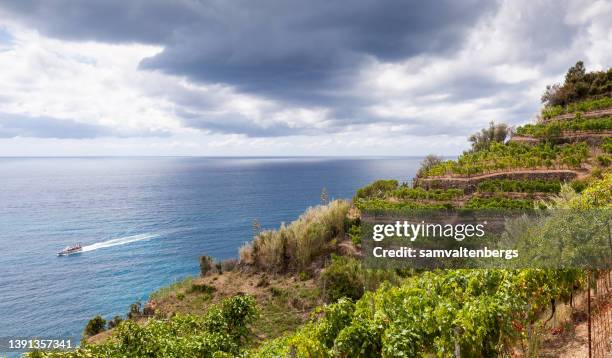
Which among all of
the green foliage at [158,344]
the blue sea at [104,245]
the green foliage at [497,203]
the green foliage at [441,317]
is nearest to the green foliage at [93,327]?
the blue sea at [104,245]

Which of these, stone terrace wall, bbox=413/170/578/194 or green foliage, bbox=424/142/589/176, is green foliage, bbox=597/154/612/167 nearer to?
green foliage, bbox=424/142/589/176

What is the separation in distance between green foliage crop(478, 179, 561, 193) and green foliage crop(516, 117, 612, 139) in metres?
8.87

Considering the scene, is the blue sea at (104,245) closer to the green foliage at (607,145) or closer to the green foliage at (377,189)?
the green foliage at (377,189)

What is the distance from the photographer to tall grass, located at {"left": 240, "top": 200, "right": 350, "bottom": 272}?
2580cm

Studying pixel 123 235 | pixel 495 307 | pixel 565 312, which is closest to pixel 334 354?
pixel 495 307

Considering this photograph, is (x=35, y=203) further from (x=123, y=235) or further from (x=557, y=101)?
(x=557, y=101)

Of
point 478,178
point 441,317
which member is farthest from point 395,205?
point 441,317

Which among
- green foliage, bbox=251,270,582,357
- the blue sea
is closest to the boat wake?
the blue sea

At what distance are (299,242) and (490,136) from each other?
3729cm

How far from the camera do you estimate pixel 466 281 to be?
7.68 metres

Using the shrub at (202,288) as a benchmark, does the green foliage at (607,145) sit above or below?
above

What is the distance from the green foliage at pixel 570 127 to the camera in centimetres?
2861

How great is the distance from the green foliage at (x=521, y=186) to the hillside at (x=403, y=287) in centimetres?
8

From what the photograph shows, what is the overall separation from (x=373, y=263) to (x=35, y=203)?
10356 centimetres
